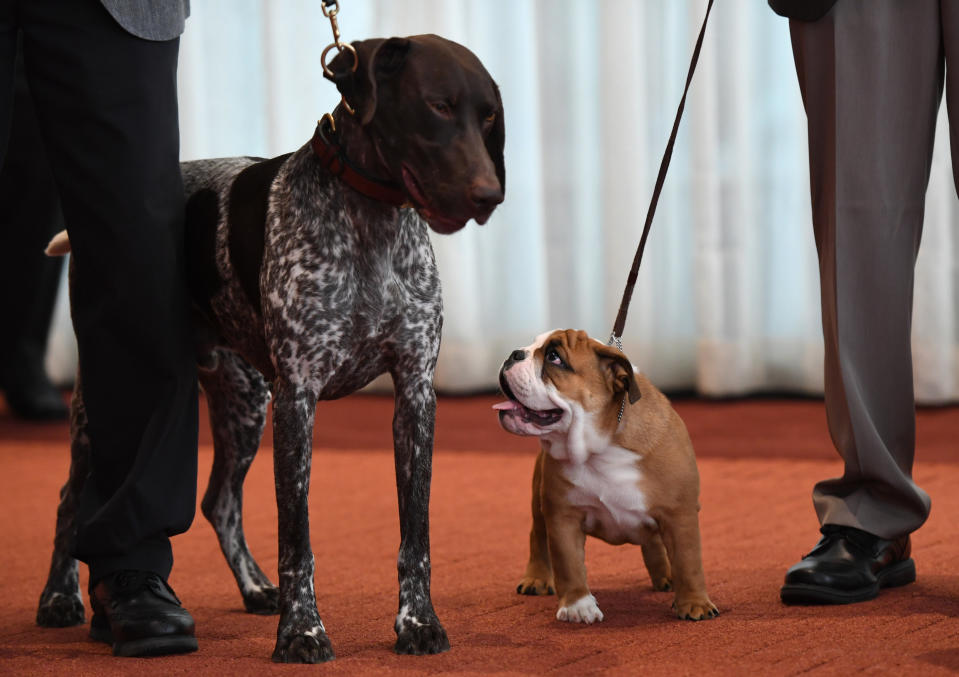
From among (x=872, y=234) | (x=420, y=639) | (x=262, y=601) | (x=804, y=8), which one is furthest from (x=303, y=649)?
(x=804, y=8)

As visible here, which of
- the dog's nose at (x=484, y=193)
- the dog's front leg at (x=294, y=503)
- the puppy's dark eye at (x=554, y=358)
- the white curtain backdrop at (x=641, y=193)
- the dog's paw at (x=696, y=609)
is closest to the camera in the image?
the dog's nose at (x=484, y=193)

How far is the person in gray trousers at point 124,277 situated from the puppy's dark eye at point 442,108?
1.73 feet

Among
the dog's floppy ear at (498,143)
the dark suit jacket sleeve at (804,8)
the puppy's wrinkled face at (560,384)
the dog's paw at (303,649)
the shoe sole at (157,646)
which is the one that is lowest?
the shoe sole at (157,646)

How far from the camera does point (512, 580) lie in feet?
8.34

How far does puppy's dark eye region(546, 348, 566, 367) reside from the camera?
7.39 ft

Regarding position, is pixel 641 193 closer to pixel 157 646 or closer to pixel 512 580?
pixel 512 580

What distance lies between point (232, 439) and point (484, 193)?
3.08 ft

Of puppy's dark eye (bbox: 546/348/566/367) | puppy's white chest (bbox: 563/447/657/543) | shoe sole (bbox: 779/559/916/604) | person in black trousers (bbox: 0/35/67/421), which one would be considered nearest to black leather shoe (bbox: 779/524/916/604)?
shoe sole (bbox: 779/559/916/604)

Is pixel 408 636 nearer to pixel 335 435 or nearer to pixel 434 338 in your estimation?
pixel 434 338

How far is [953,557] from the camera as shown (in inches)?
99.3

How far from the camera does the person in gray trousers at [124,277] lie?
79.3 inches

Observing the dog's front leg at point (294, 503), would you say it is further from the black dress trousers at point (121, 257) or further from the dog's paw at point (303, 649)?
the black dress trousers at point (121, 257)

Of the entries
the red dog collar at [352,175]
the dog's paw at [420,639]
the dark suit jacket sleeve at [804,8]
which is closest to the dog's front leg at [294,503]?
the dog's paw at [420,639]

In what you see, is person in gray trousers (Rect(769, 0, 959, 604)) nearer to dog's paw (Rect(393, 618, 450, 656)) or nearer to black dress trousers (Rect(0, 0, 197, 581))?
dog's paw (Rect(393, 618, 450, 656))
